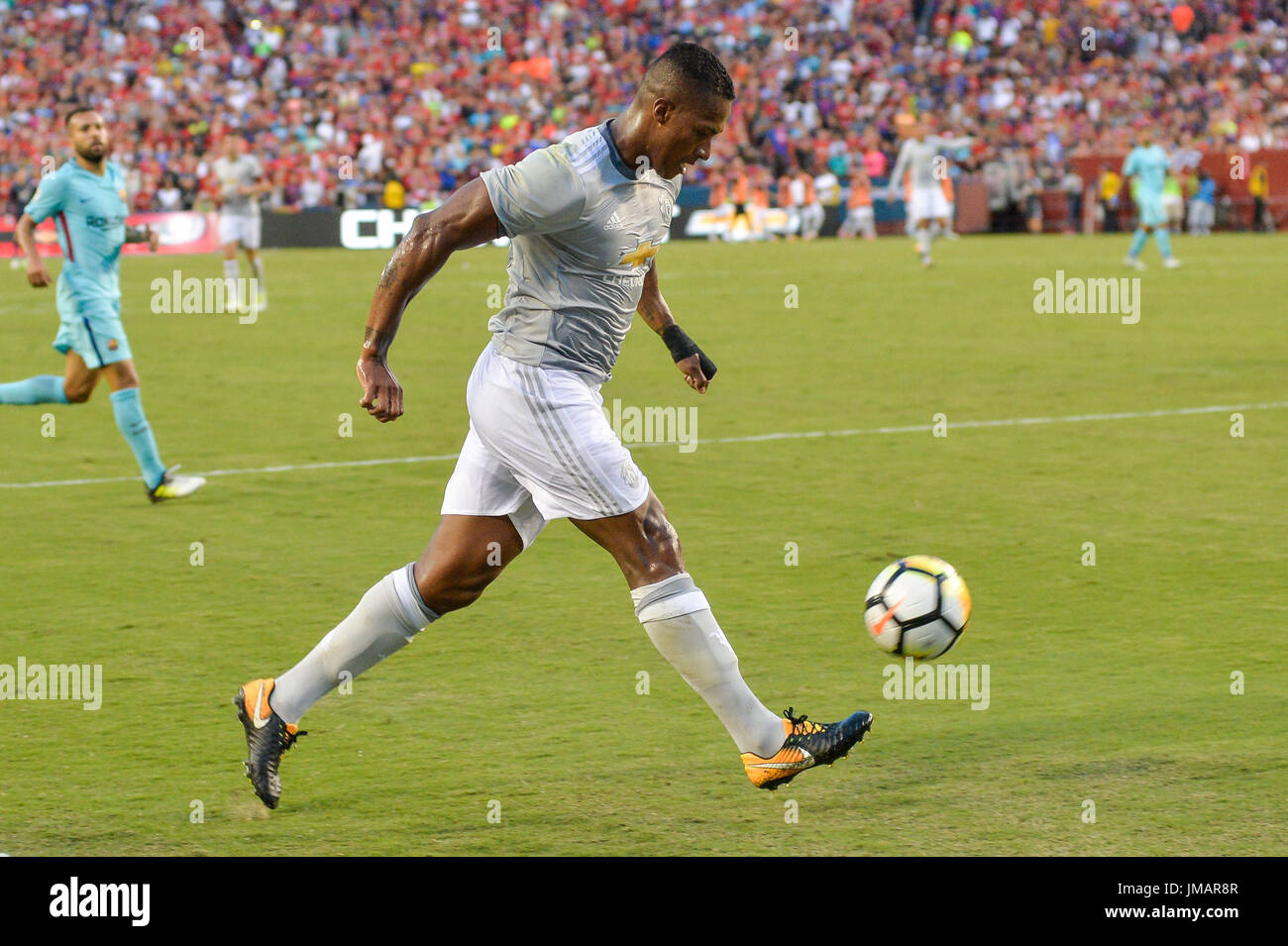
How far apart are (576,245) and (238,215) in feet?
57.2

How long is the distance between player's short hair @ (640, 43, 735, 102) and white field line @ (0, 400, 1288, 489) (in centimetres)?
622

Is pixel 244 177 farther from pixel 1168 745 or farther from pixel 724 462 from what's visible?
pixel 1168 745

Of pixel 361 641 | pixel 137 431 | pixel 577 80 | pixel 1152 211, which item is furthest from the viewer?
pixel 577 80

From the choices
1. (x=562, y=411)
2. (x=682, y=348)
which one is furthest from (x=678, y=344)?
(x=562, y=411)

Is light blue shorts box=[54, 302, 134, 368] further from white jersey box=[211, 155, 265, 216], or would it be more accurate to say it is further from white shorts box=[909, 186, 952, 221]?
white shorts box=[909, 186, 952, 221]

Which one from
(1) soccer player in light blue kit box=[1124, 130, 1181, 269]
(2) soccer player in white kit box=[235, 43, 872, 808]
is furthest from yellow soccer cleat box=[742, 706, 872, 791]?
(1) soccer player in light blue kit box=[1124, 130, 1181, 269]

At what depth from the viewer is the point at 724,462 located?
1037cm

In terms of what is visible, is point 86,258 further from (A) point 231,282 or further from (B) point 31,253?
(A) point 231,282

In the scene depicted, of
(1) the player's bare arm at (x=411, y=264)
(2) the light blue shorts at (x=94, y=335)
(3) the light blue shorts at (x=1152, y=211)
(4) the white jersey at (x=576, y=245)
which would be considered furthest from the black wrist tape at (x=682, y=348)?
(3) the light blue shorts at (x=1152, y=211)

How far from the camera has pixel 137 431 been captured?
9.30m

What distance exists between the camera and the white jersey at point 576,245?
4430 millimetres

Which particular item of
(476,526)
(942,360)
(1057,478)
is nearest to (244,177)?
(942,360)

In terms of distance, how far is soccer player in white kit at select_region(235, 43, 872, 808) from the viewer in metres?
4.48

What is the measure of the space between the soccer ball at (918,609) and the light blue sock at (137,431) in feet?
16.3
